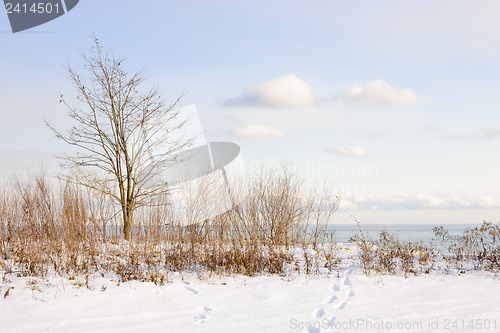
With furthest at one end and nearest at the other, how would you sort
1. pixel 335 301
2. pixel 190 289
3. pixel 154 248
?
pixel 154 248, pixel 190 289, pixel 335 301

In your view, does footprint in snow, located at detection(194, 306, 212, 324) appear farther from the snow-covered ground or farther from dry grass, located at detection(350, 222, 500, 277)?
dry grass, located at detection(350, 222, 500, 277)

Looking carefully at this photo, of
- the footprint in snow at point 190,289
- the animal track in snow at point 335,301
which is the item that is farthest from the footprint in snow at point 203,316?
the animal track in snow at point 335,301

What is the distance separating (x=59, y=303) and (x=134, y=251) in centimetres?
247

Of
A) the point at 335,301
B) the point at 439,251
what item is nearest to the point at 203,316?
the point at 335,301

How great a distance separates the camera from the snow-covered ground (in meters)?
5.57

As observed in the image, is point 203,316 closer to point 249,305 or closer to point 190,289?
point 249,305

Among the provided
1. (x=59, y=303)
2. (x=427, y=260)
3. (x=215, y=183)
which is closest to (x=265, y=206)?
(x=215, y=183)

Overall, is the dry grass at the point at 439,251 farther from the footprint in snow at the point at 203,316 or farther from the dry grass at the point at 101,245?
the footprint in snow at the point at 203,316

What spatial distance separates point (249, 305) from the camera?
248 inches

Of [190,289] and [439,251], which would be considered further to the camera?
[439,251]

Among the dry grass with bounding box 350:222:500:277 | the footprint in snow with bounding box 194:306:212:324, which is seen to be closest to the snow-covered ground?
the footprint in snow with bounding box 194:306:212:324

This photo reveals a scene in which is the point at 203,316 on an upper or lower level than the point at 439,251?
lower

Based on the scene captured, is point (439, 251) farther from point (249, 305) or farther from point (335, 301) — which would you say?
point (249, 305)

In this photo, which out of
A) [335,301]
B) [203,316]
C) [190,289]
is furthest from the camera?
[190,289]
